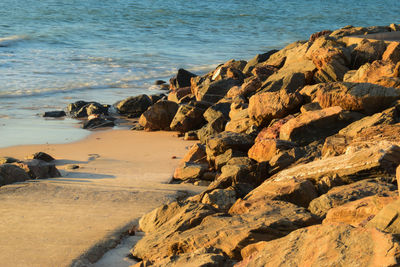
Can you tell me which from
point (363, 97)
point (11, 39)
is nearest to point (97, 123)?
point (363, 97)

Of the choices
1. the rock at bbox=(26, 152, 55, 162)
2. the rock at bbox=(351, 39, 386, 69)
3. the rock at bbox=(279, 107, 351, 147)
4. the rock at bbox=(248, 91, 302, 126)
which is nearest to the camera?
the rock at bbox=(279, 107, 351, 147)

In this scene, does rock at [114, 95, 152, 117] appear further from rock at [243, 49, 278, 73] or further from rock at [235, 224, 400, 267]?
rock at [235, 224, 400, 267]

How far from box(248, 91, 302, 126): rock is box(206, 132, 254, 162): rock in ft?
1.65

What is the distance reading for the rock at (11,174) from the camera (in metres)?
5.73

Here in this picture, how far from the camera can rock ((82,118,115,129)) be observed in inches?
384

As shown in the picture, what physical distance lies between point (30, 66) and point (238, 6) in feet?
82.8

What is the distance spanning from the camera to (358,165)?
445cm

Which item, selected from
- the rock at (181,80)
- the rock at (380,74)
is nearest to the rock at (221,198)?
the rock at (380,74)

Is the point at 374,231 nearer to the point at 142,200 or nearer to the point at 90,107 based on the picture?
the point at 142,200

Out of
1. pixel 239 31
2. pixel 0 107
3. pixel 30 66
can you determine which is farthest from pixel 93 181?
pixel 239 31

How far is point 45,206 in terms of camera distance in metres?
4.93

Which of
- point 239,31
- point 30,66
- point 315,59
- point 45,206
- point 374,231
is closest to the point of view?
point 374,231

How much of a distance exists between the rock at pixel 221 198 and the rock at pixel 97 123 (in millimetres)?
5445

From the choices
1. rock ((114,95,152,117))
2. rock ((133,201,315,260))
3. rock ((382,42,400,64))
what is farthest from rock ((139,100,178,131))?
rock ((133,201,315,260))
